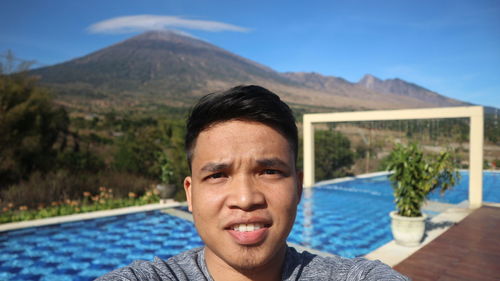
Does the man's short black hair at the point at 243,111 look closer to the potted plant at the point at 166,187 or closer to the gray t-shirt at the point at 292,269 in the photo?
the gray t-shirt at the point at 292,269

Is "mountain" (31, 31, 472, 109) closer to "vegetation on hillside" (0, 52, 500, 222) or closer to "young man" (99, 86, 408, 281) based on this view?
"vegetation on hillside" (0, 52, 500, 222)

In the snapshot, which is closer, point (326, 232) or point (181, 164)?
point (326, 232)

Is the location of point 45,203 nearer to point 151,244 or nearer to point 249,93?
point 151,244

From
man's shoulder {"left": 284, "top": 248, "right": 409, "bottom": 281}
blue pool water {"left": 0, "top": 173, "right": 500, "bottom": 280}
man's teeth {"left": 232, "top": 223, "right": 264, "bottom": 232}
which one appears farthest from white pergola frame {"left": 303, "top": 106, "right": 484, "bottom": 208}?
man's teeth {"left": 232, "top": 223, "right": 264, "bottom": 232}

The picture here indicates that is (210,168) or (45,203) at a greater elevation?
(210,168)

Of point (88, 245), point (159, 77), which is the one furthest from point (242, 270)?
point (159, 77)

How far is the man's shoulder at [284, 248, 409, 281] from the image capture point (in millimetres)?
1026

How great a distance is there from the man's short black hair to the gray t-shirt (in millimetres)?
355

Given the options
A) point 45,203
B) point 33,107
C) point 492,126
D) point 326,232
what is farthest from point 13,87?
point 492,126

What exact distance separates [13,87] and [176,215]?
6699 mm

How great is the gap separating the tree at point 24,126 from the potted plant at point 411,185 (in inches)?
414

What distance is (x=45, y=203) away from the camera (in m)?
9.20

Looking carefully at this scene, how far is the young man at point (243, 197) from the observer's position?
0.94m

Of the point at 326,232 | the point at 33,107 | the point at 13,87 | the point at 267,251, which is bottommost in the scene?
the point at 326,232
